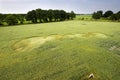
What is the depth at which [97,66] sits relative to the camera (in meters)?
16.4

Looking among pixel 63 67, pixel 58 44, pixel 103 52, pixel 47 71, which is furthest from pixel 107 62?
pixel 58 44

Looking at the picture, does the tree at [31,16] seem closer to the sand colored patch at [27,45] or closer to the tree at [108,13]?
the tree at [108,13]

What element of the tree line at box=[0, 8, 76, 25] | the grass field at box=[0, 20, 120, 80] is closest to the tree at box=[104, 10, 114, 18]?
the tree line at box=[0, 8, 76, 25]

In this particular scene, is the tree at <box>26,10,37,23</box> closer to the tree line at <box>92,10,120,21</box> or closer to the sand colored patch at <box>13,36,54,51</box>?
the tree line at <box>92,10,120,21</box>

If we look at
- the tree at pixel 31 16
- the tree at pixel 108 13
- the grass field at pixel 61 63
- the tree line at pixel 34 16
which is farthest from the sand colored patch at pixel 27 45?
the tree at pixel 108 13

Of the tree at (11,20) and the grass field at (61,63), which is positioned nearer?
the grass field at (61,63)

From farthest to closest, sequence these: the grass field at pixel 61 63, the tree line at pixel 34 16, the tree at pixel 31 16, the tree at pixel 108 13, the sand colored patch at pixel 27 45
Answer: the tree at pixel 108 13, the tree at pixel 31 16, the tree line at pixel 34 16, the sand colored patch at pixel 27 45, the grass field at pixel 61 63

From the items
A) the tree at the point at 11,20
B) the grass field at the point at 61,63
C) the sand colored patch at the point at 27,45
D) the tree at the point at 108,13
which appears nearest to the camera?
the grass field at the point at 61,63

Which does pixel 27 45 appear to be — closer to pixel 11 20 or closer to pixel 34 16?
pixel 11 20

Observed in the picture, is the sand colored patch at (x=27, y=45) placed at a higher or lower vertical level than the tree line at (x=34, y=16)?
lower

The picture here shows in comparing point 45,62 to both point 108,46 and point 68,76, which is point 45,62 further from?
point 108,46

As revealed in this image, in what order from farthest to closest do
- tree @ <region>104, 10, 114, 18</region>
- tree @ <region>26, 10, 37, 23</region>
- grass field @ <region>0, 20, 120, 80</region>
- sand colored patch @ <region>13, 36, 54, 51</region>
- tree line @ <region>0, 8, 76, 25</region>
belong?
tree @ <region>104, 10, 114, 18</region>, tree @ <region>26, 10, 37, 23</region>, tree line @ <region>0, 8, 76, 25</region>, sand colored patch @ <region>13, 36, 54, 51</region>, grass field @ <region>0, 20, 120, 80</region>

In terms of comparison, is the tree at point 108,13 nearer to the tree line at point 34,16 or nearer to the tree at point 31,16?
the tree line at point 34,16

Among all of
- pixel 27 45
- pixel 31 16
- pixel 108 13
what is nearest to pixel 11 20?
pixel 31 16
